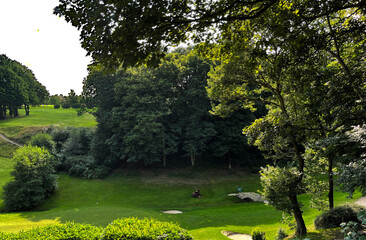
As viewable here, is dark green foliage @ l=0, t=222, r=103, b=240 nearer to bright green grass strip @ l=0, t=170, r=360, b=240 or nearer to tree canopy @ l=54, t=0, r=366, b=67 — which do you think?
tree canopy @ l=54, t=0, r=366, b=67

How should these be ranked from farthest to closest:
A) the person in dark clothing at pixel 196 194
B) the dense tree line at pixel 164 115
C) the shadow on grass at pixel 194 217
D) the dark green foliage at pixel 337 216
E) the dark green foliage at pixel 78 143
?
the dark green foliage at pixel 78 143
the dense tree line at pixel 164 115
the person in dark clothing at pixel 196 194
the shadow on grass at pixel 194 217
the dark green foliage at pixel 337 216

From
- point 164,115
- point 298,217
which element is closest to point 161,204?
point 164,115

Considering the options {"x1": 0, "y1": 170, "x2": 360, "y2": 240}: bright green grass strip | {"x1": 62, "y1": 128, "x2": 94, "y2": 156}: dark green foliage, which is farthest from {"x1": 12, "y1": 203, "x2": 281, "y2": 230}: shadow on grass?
{"x1": 62, "y1": 128, "x2": 94, "y2": 156}: dark green foliage

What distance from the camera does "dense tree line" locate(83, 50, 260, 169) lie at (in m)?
30.9

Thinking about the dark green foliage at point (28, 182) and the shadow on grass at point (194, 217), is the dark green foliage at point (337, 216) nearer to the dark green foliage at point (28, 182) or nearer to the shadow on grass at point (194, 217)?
the shadow on grass at point (194, 217)

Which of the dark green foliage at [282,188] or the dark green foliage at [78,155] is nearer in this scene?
the dark green foliage at [282,188]

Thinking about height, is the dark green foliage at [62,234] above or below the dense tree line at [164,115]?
below

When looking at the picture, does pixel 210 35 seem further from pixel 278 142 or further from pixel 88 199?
pixel 88 199

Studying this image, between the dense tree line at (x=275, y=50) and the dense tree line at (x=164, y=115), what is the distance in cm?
1869

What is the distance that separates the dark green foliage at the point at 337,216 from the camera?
11.1 m

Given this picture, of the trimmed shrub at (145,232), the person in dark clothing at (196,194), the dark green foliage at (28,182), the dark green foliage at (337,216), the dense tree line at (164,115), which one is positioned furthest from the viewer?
the dense tree line at (164,115)

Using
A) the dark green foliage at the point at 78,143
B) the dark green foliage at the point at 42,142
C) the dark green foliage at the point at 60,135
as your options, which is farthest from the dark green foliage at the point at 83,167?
the dark green foliage at the point at 60,135

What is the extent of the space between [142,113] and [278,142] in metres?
21.7

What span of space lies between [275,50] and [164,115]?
25933 millimetres
